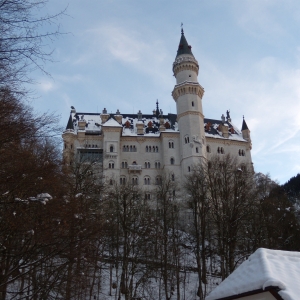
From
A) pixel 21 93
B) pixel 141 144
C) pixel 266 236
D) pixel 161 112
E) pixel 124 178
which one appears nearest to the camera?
pixel 21 93

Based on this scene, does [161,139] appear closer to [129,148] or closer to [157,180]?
[129,148]

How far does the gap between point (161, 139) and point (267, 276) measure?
62.2m

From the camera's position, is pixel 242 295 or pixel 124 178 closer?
pixel 242 295

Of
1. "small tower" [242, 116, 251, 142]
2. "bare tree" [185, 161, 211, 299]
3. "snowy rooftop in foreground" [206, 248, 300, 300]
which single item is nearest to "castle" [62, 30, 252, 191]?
"small tower" [242, 116, 251, 142]

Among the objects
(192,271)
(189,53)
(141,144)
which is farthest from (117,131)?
(192,271)

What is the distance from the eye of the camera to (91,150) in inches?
2662

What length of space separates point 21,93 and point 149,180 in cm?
6144

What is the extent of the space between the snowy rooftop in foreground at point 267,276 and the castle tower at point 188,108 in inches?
2078

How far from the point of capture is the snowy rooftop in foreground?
32.3 feet

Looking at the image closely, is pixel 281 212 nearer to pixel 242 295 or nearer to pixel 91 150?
pixel 242 295

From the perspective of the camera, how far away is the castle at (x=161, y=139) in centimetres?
6744

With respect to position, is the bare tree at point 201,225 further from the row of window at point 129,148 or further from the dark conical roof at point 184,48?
the dark conical roof at point 184,48

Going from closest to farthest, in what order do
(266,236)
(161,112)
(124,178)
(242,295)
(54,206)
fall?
(242,295) < (54,206) < (266,236) < (124,178) < (161,112)

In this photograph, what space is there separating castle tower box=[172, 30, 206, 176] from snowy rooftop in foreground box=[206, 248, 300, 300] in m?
52.8
